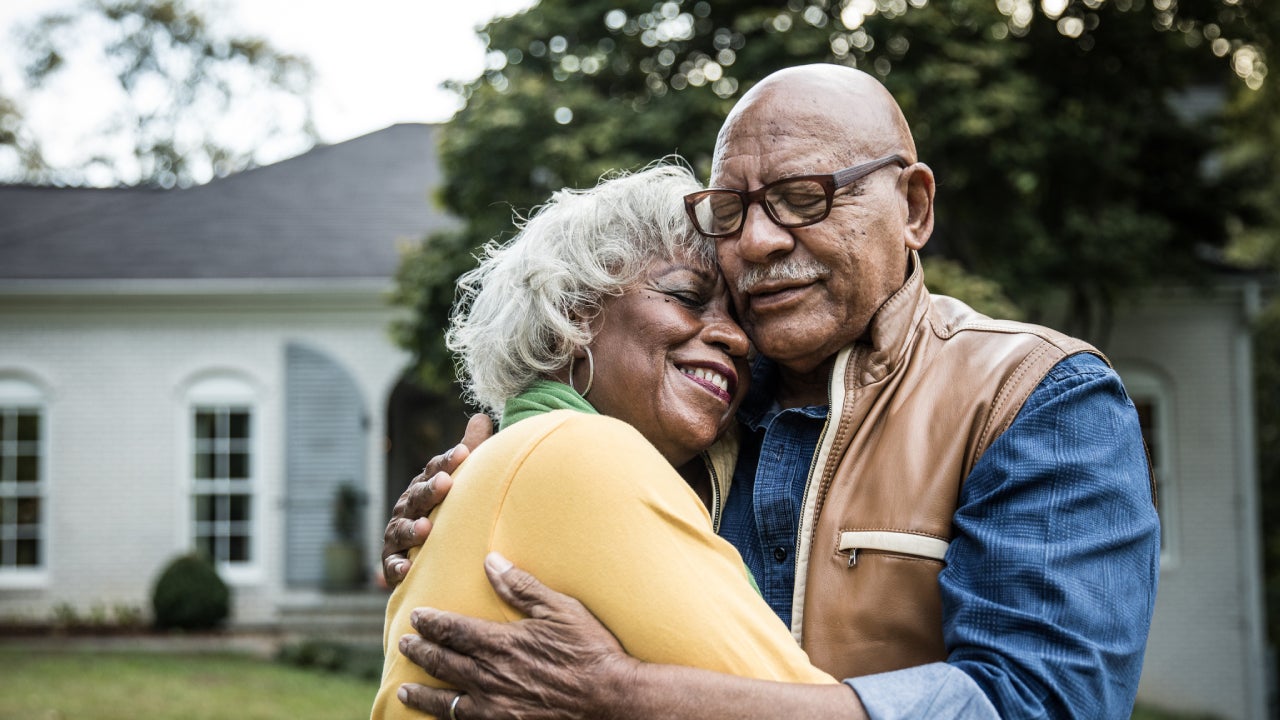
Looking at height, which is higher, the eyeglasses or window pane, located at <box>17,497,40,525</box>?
the eyeglasses

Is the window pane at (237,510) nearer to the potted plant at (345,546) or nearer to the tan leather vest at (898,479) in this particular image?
the potted plant at (345,546)

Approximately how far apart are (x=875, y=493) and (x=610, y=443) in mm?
547

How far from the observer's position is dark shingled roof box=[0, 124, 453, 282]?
16078 mm

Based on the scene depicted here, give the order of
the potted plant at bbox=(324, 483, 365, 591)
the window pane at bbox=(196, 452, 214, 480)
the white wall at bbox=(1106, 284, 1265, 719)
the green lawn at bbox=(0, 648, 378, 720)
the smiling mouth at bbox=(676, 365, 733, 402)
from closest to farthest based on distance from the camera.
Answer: the smiling mouth at bbox=(676, 365, 733, 402) < the green lawn at bbox=(0, 648, 378, 720) < the white wall at bbox=(1106, 284, 1265, 719) < the potted plant at bbox=(324, 483, 365, 591) < the window pane at bbox=(196, 452, 214, 480)

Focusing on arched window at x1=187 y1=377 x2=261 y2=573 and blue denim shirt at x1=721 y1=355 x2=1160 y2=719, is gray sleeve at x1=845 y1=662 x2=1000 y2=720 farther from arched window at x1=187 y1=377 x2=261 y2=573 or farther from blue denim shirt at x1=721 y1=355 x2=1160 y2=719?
arched window at x1=187 y1=377 x2=261 y2=573

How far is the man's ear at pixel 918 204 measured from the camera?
2.29 m

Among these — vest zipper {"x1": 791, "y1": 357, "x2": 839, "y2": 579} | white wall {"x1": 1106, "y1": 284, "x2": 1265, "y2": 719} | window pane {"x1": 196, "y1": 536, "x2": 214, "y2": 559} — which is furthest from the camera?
window pane {"x1": 196, "y1": 536, "x2": 214, "y2": 559}

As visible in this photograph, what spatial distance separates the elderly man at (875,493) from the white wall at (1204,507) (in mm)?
12313

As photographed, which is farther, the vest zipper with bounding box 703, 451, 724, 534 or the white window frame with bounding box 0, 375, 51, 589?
the white window frame with bounding box 0, 375, 51, 589

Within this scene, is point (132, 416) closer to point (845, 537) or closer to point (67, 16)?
point (845, 537)

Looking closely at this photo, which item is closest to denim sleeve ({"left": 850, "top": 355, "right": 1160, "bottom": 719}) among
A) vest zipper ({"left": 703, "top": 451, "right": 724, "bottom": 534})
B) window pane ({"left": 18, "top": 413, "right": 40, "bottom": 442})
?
vest zipper ({"left": 703, "top": 451, "right": 724, "bottom": 534})

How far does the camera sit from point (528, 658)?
171cm

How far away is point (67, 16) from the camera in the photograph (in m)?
31.2

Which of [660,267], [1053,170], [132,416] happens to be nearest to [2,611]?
[132,416]
